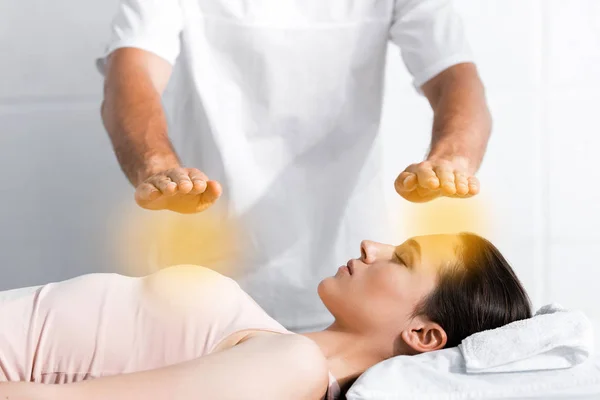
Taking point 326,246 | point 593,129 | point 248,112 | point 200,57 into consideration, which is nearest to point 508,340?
point 326,246

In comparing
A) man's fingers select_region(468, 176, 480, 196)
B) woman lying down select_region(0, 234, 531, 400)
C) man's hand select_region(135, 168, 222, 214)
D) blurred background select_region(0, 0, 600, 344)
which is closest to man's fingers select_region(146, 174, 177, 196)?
man's hand select_region(135, 168, 222, 214)

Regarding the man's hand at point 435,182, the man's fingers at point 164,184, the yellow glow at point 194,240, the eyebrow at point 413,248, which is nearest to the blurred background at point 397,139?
the yellow glow at point 194,240

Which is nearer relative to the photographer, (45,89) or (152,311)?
(152,311)

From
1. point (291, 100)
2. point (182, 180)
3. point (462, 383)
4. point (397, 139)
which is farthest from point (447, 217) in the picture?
point (182, 180)

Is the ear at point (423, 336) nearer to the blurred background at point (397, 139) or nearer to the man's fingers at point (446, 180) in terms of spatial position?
the man's fingers at point (446, 180)

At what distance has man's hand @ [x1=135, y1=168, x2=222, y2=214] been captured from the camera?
3.89 feet

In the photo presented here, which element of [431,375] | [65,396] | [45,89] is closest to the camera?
[65,396]

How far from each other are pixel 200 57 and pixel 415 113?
0.62m

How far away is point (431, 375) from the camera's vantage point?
119 centimetres

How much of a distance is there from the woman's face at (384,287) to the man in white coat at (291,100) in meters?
0.34

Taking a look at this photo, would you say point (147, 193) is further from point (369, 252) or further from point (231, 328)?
point (369, 252)

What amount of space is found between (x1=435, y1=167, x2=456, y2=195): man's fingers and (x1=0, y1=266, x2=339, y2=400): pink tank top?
33cm

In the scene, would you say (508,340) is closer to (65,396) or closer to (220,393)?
(220,393)

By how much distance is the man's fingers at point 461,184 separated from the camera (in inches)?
48.3
